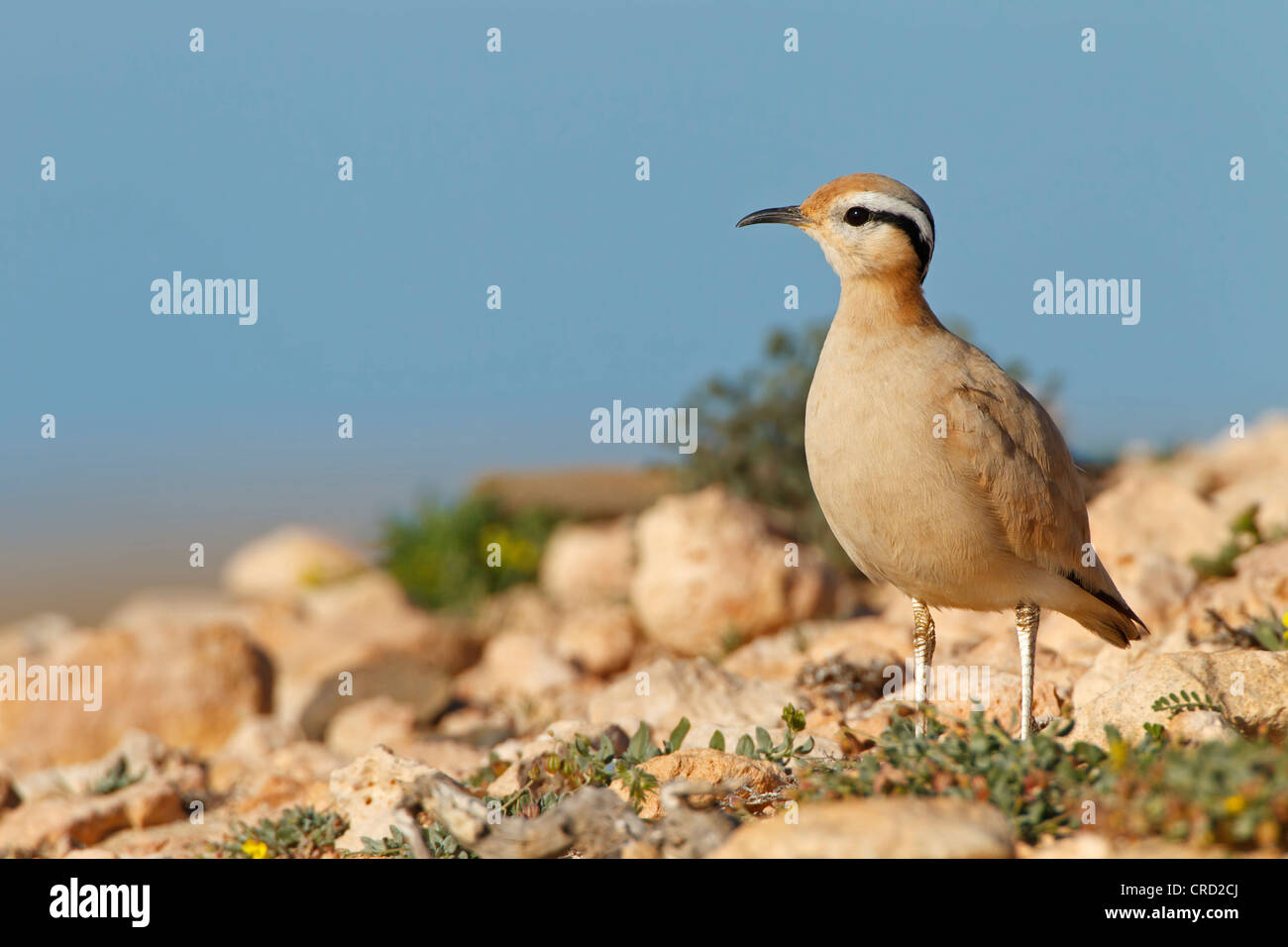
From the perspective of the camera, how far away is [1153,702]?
586 centimetres

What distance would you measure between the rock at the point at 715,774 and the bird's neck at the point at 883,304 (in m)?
2.29

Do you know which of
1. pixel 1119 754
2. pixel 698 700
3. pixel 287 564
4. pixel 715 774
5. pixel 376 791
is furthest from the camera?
pixel 287 564

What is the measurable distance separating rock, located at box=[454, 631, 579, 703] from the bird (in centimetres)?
554

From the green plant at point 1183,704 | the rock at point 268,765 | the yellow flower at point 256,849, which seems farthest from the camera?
the rock at point 268,765

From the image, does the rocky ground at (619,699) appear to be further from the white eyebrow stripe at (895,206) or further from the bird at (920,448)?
the white eyebrow stripe at (895,206)

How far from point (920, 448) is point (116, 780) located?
6.21m

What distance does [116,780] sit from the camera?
888cm

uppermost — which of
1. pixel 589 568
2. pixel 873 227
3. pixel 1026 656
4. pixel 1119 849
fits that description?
pixel 873 227

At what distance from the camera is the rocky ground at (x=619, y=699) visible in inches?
195

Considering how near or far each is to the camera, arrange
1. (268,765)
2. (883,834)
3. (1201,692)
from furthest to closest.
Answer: (268,765), (1201,692), (883,834)

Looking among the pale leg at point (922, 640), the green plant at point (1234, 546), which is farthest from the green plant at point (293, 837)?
the green plant at point (1234, 546)

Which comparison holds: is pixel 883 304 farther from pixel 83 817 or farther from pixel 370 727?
pixel 370 727

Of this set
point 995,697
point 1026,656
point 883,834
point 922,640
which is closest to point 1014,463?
point 1026,656
